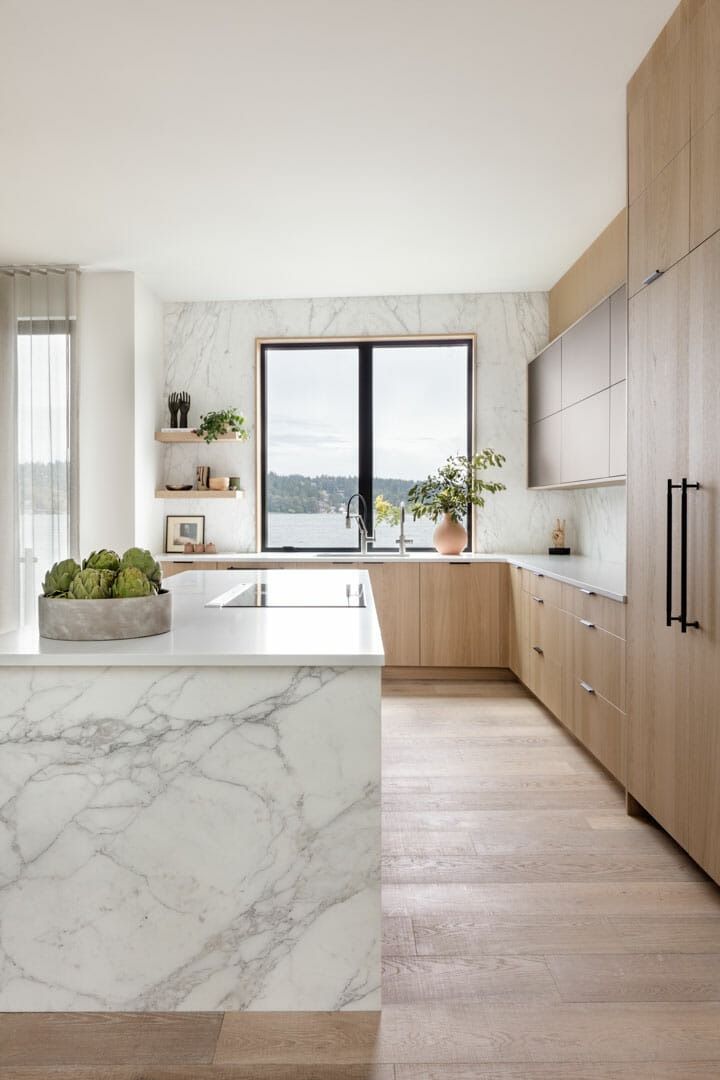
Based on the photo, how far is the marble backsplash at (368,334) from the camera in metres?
5.37

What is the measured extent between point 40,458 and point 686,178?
408 cm

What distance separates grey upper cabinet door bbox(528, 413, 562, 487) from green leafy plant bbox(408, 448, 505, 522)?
23 centimetres

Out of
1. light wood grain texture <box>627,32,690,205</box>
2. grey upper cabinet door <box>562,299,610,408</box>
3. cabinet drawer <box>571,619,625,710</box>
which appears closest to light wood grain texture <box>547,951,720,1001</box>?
cabinet drawer <box>571,619,625,710</box>

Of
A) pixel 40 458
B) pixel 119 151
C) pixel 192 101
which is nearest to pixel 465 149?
pixel 192 101

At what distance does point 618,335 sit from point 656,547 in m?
1.43

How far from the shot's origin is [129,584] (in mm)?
1729

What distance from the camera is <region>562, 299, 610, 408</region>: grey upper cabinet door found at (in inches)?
146

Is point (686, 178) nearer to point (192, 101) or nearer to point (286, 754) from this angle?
point (192, 101)

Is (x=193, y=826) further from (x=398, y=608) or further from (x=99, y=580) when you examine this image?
(x=398, y=608)

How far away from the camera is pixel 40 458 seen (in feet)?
16.0

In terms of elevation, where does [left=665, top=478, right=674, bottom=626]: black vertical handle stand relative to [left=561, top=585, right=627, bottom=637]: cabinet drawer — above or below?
above

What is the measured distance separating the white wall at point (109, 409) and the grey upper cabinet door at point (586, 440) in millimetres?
2745

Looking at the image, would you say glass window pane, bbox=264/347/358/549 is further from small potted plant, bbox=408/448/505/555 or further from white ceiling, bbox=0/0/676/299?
white ceiling, bbox=0/0/676/299

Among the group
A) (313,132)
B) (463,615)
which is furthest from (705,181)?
(463,615)
